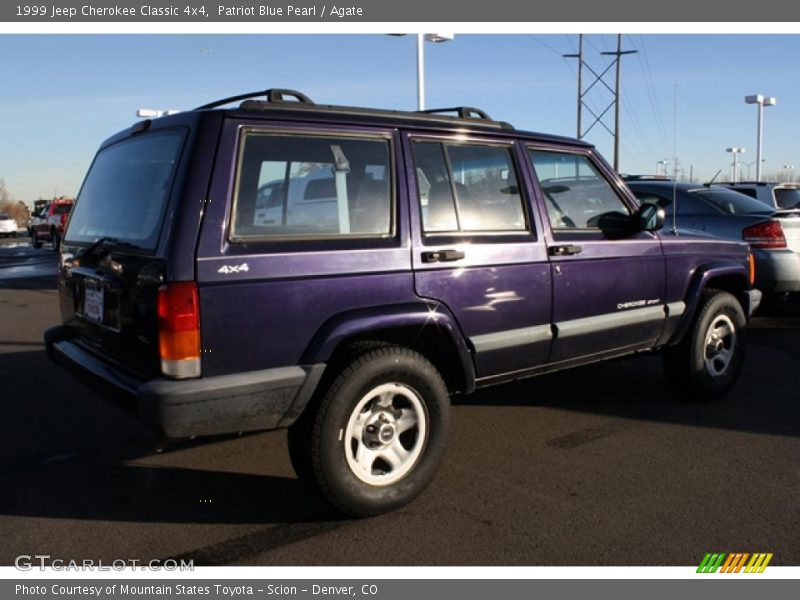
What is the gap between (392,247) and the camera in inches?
143

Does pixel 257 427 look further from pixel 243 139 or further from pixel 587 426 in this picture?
pixel 587 426

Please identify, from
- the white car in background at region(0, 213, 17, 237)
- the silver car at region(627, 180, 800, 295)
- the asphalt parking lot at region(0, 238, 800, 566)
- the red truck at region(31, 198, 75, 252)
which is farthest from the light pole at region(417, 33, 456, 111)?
the white car in background at region(0, 213, 17, 237)

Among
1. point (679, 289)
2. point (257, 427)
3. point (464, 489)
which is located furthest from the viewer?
point (679, 289)

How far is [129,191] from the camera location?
3.68 metres

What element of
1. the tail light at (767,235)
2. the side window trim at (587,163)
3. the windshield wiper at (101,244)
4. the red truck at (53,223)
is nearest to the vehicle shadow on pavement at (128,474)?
the windshield wiper at (101,244)

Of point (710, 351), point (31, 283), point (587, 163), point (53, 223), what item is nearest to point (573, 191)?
point (587, 163)

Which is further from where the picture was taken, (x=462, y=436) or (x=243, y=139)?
(x=462, y=436)

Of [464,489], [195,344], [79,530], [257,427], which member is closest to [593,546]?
[464,489]

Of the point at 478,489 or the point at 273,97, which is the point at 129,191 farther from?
the point at 478,489

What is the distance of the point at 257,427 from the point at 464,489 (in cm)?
128

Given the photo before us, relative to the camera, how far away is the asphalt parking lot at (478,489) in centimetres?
325

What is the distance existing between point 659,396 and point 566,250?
80.2 inches

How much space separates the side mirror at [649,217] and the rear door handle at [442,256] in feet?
5.18

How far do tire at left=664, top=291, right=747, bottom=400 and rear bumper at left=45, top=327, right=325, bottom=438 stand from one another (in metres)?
3.26
